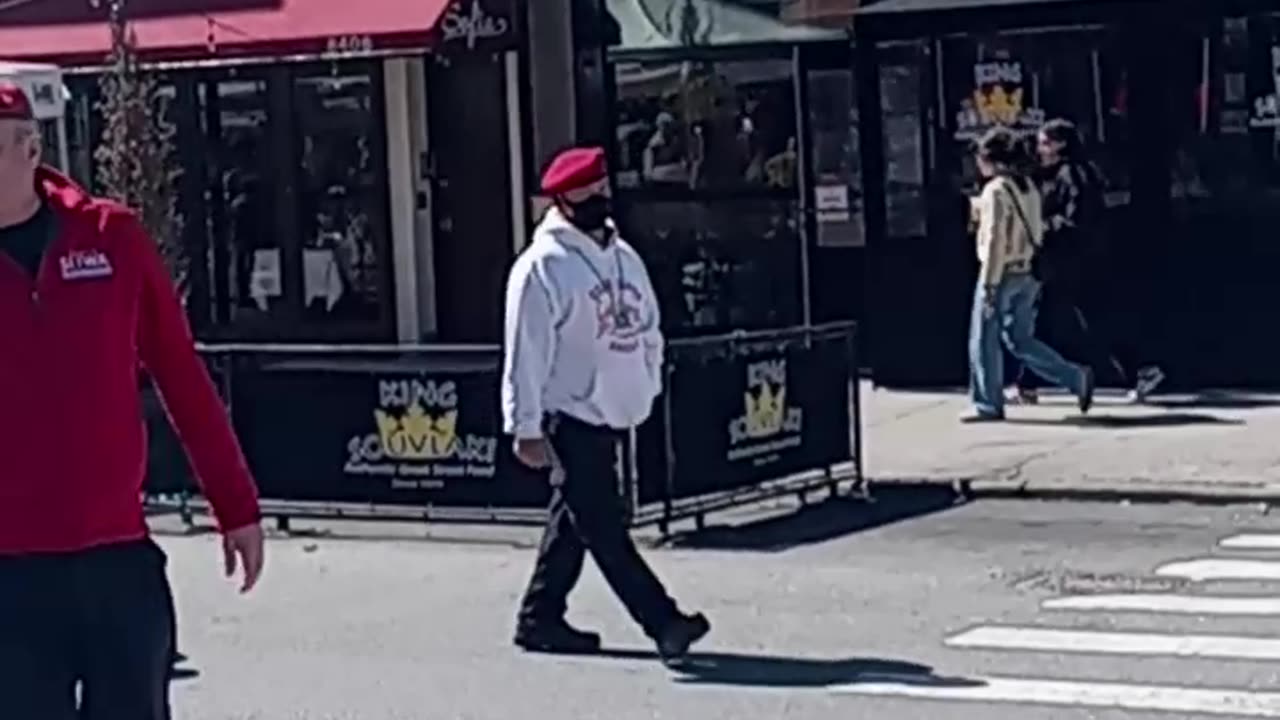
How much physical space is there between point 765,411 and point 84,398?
28.1ft

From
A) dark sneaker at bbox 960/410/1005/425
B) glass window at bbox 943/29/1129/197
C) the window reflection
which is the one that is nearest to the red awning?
the window reflection

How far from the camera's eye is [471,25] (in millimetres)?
19625

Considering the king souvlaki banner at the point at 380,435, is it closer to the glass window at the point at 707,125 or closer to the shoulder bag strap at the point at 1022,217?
the shoulder bag strap at the point at 1022,217

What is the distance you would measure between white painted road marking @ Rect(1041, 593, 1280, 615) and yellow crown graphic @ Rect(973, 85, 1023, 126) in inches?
280

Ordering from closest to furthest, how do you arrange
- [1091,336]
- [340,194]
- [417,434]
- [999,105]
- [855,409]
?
[417,434] < [855,409] < [1091,336] < [999,105] < [340,194]

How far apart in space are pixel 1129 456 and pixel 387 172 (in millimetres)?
7302

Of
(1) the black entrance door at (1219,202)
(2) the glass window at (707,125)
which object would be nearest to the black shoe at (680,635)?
(1) the black entrance door at (1219,202)

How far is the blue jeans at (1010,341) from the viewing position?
16.7 metres

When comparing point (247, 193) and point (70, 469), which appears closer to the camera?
point (70, 469)

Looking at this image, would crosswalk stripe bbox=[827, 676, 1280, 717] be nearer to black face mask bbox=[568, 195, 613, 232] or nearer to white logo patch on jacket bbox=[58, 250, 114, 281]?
black face mask bbox=[568, 195, 613, 232]

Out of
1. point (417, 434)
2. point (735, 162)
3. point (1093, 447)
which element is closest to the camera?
point (417, 434)

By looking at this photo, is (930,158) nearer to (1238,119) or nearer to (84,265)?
(1238,119)

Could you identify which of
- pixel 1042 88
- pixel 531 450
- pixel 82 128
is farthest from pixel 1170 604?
pixel 82 128

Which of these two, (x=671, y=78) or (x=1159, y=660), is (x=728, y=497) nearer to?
(x=1159, y=660)
